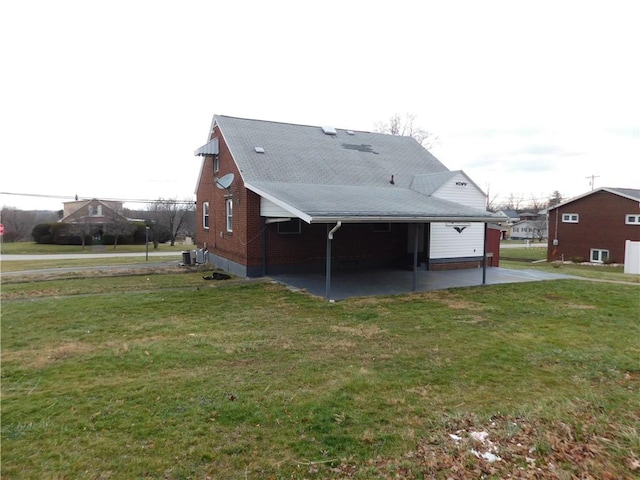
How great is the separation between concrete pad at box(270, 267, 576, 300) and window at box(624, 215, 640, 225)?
22.9m

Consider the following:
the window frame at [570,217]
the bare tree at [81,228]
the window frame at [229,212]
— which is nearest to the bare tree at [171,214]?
the bare tree at [81,228]

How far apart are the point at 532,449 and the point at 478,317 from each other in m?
5.09

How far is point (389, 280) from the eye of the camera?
12750 millimetres

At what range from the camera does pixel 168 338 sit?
677cm

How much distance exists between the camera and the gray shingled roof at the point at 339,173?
10375 mm

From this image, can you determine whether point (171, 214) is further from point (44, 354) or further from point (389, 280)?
point (44, 354)

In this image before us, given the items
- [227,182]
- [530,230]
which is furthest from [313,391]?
[530,230]

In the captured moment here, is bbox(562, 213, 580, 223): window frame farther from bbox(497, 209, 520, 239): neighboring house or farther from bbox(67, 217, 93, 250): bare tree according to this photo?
bbox(67, 217, 93, 250): bare tree

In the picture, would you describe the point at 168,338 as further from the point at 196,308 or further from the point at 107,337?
the point at 196,308

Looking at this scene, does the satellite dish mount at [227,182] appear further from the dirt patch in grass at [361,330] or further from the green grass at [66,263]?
the dirt patch in grass at [361,330]

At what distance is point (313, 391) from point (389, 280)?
Answer: 8420 millimetres

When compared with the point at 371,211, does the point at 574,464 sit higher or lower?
lower

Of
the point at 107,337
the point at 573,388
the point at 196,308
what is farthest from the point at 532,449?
the point at 196,308

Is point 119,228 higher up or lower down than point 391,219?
lower down
